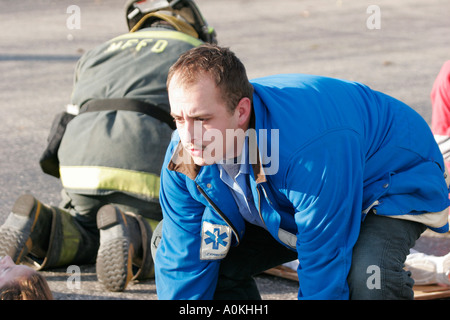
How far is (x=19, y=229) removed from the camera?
3234mm

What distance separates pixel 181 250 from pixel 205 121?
2.00 feet

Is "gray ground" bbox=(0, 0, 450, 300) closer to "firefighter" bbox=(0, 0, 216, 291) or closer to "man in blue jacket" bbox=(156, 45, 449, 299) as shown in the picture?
"firefighter" bbox=(0, 0, 216, 291)

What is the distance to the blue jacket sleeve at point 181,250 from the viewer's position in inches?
104

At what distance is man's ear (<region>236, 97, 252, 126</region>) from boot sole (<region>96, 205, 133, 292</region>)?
1.08 meters

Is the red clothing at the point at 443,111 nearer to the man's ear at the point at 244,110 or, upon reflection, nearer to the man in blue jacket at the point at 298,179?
the man in blue jacket at the point at 298,179

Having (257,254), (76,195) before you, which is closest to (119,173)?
(76,195)

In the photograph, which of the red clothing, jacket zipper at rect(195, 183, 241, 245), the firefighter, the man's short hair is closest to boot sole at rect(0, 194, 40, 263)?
the firefighter

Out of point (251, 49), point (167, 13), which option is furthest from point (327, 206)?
point (251, 49)

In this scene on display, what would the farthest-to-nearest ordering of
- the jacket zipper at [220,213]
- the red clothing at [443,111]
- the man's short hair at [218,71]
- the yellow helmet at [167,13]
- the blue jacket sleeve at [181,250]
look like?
the yellow helmet at [167,13], the red clothing at [443,111], the blue jacket sleeve at [181,250], the jacket zipper at [220,213], the man's short hair at [218,71]

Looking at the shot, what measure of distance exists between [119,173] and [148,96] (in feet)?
1.35

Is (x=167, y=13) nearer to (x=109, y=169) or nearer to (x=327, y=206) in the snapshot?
(x=109, y=169)

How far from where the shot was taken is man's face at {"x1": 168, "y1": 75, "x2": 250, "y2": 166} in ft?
7.34

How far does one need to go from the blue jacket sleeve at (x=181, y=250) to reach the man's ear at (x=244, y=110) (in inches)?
15.7

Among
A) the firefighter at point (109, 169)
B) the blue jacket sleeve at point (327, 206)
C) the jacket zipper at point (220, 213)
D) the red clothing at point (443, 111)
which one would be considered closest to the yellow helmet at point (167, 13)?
the firefighter at point (109, 169)
